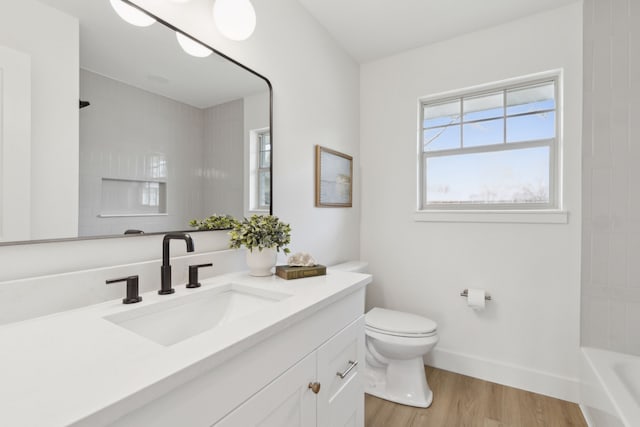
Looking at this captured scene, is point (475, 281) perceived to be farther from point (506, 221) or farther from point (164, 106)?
point (164, 106)

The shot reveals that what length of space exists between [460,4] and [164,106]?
6.22ft

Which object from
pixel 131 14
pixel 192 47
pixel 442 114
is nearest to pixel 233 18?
pixel 192 47

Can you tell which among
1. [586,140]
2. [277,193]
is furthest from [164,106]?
[586,140]

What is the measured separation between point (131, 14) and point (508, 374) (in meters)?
2.83

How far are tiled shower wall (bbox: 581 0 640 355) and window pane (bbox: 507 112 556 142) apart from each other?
202 mm

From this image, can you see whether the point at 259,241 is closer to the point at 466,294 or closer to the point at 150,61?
the point at 150,61

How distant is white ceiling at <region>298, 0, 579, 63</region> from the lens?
6.26ft

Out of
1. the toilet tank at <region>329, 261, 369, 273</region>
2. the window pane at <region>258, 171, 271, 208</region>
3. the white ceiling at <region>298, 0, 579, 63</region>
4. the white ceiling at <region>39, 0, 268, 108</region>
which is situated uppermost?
the white ceiling at <region>298, 0, 579, 63</region>

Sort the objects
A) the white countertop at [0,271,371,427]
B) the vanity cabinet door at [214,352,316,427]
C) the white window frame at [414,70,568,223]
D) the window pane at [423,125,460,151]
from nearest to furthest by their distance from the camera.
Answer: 1. the white countertop at [0,271,371,427]
2. the vanity cabinet door at [214,352,316,427]
3. the white window frame at [414,70,568,223]
4. the window pane at [423,125,460,151]

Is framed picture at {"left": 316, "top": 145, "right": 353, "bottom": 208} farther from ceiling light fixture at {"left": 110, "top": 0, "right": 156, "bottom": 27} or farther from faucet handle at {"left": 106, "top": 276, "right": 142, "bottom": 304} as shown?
faucet handle at {"left": 106, "top": 276, "right": 142, "bottom": 304}

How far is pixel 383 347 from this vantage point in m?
1.87

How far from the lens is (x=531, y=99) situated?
2115 mm

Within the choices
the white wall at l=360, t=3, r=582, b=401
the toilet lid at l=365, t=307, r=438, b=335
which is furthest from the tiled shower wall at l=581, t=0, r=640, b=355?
the toilet lid at l=365, t=307, r=438, b=335

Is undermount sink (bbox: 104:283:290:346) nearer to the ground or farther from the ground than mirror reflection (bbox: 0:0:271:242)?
nearer to the ground
